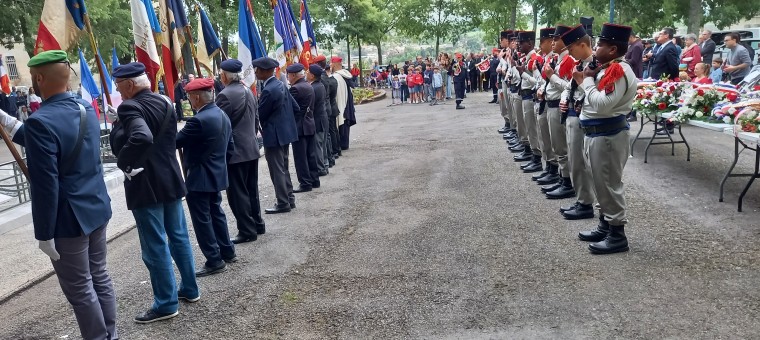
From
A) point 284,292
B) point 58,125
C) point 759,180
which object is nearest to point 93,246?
point 58,125

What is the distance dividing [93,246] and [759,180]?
24.6 ft

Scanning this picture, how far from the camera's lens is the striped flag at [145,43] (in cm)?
630

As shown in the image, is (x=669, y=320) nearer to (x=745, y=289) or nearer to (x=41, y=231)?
(x=745, y=289)

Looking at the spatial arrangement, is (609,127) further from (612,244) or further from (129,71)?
(129,71)

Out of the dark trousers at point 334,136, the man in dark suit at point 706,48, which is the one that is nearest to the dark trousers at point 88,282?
the dark trousers at point 334,136

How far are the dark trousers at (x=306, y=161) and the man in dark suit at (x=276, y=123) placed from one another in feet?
3.43

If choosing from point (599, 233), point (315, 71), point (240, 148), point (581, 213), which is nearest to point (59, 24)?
point (240, 148)

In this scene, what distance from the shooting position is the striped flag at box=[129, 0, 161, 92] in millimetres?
6301

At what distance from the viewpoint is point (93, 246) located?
4230mm

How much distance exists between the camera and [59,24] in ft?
17.8

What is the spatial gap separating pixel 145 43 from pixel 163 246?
2.48 metres

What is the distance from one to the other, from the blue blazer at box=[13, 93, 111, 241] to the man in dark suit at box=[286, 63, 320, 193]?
4.81m

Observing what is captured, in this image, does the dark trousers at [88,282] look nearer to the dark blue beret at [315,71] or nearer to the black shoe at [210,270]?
the black shoe at [210,270]

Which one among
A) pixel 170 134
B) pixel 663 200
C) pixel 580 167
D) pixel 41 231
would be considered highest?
pixel 170 134
